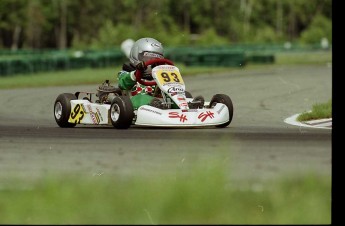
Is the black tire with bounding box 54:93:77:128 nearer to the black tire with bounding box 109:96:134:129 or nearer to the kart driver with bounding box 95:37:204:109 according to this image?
the kart driver with bounding box 95:37:204:109

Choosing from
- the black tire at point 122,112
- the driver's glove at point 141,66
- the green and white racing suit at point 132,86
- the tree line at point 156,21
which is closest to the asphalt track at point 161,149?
the black tire at point 122,112

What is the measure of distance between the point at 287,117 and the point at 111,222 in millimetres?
11319

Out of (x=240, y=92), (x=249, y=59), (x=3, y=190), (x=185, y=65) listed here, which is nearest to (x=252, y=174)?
A: (x=3, y=190)

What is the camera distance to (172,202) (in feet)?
20.9

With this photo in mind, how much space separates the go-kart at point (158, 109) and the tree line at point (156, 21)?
6731 centimetres

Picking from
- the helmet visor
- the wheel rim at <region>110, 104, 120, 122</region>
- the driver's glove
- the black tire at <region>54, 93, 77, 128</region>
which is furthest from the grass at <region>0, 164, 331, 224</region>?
the black tire at <region>54, 93, 77, 128</region>

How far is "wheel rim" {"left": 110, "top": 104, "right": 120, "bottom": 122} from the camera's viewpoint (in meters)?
13.4

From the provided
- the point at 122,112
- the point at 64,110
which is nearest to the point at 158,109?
the point at 122,112

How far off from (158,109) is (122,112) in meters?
0.54

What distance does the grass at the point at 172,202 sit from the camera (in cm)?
598

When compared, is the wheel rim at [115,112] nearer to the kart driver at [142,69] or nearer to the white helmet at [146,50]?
the kart driver at [142,69]

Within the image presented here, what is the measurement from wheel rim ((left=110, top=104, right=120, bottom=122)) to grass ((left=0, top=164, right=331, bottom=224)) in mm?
5908

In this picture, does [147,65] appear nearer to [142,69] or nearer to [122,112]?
[142,69]
